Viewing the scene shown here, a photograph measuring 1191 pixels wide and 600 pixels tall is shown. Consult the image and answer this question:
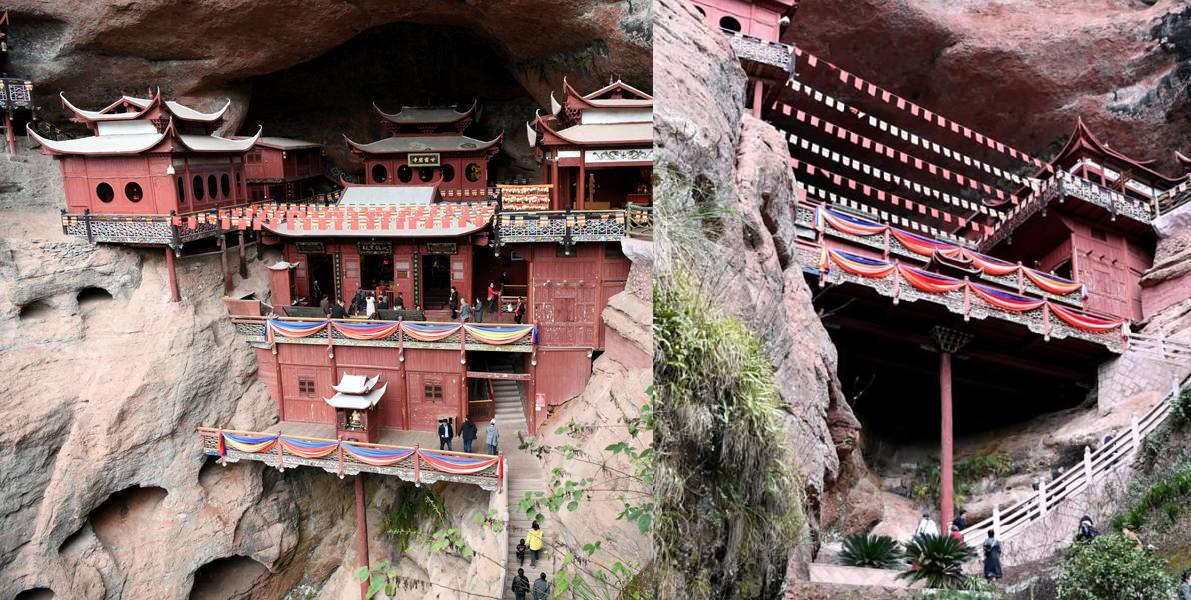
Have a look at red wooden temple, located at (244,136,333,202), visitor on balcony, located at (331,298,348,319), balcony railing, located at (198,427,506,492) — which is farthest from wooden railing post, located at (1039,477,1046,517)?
red wooden temple, located at (244,136,333,202)

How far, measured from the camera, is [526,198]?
23.4 feet

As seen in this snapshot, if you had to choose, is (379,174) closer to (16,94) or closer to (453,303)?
(453,303)

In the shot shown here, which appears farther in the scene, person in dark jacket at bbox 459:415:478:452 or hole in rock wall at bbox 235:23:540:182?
hole in rock wall at bbox 235:23:540:182

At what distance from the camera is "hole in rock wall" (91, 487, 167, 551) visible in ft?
21.7

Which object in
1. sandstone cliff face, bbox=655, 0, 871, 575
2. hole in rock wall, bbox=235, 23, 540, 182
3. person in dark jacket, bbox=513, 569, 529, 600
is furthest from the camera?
hole in rock wall, bbox=235, 23, 540, 182

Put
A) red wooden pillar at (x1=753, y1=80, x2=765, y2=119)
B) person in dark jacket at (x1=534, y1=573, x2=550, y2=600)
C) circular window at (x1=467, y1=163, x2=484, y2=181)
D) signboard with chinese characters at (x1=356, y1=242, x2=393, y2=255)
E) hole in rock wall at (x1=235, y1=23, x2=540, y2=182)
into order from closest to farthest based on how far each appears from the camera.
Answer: person in dark jacket at (x1=534, y1=573, x2=550, y2=600) → signboard with chinese characters at (x1=356, y1=242, x2=393, y2=255) → circular window at (x1=467, y1=163, x2=484, y2=181) → hole in rock wall at (x1=235, y1=23, x2=540, y2=182) → red wooden pillar at (x1=753, y1=80, x2=765, y2=119)

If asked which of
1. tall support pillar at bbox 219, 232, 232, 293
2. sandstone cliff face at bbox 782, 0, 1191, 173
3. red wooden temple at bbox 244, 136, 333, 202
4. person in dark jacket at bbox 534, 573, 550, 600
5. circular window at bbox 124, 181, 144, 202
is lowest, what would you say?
person in dark jacket at bbox 534, 573, 550, 600

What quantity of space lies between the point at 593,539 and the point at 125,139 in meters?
5.39

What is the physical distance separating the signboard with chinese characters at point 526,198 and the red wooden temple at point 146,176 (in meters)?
2.33

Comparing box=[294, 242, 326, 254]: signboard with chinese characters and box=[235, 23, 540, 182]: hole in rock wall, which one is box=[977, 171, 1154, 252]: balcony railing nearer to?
box=[235, 23, 540, 182]: hole in rock wall

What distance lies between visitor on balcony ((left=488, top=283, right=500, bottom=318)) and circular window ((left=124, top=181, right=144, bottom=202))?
305 centimetres

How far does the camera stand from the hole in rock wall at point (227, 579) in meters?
→ 6.84

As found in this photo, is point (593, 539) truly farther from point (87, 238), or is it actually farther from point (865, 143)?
point (865, 143)

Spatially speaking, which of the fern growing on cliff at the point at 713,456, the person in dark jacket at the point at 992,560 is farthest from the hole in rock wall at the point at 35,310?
the person in dark jacket at the point at 992,560
